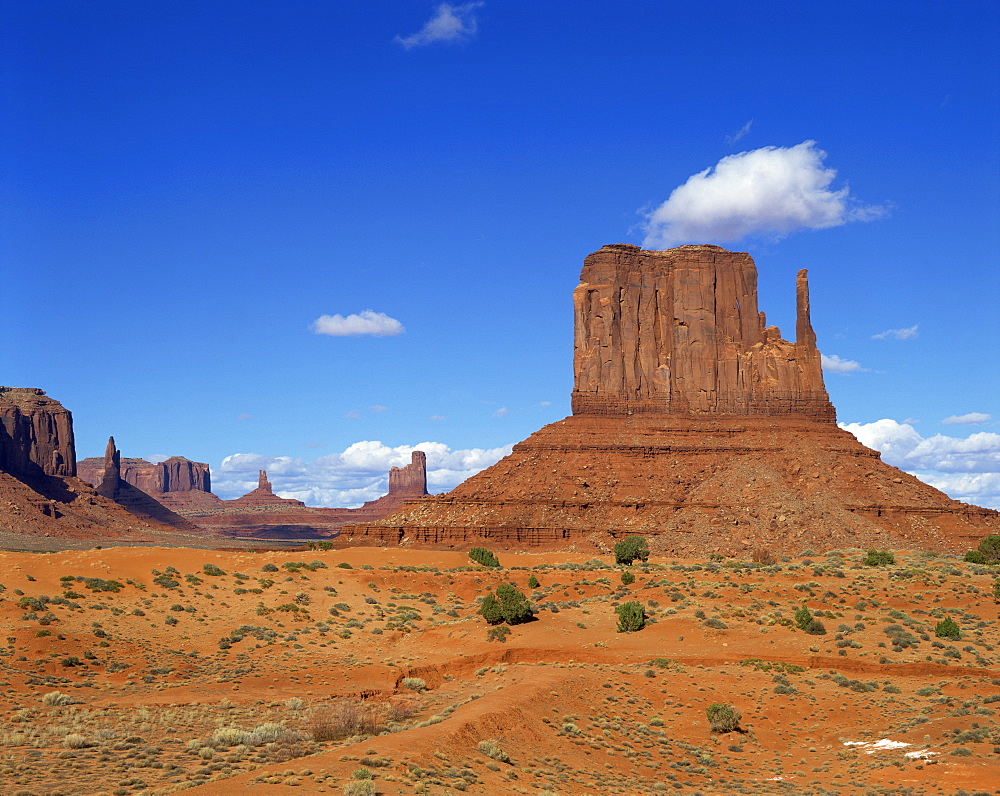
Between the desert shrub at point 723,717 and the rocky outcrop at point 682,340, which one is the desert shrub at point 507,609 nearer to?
the desert shrub at point 723,717

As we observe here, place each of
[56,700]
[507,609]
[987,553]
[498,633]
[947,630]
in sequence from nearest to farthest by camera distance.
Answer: [56,700]
[947,630]
[498,633]
[507,609]
[987,553]

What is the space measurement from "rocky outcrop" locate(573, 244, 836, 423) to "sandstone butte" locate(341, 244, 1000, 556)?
15cm

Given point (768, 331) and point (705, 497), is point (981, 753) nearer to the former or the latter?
point (705, 497)

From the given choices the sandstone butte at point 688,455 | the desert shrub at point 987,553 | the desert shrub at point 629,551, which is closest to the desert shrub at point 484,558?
the desert shrub at point 629,551

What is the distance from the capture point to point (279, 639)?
3766 cm

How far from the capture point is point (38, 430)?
182 metres

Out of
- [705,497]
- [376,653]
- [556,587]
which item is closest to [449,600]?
[556,587]

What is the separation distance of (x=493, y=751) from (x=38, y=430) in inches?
7126

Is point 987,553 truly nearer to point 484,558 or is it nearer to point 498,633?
point 484,558

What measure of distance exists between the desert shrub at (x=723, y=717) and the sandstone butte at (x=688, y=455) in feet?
174

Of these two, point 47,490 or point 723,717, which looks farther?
point 47,490

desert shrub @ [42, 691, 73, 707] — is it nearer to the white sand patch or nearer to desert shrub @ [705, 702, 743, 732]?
desert shrub @ [705, 702, 743, 732]

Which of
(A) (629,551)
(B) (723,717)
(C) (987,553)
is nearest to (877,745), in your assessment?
(B) (723,717)

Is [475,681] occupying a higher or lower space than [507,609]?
lower
